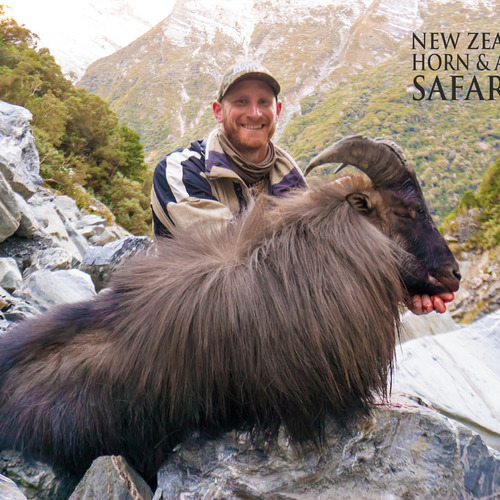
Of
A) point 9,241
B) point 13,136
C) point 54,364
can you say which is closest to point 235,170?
point 54,364

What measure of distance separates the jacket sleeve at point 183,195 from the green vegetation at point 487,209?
9.98m

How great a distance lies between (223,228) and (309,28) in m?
180

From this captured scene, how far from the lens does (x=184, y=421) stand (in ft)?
7.89

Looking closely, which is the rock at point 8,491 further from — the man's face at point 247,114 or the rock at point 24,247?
the rock at point 24,247

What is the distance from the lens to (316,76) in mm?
130750

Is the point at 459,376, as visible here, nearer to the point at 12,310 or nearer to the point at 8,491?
the point at 8,491

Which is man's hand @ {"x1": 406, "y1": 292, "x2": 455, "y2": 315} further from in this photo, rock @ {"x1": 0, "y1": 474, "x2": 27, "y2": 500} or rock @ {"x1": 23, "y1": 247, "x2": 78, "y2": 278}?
rock @ {"x1": 23, "y1": 247, "x2": 78, "y2": 278}

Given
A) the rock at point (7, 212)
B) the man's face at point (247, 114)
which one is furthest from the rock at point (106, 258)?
the man's face at point (247, 114)

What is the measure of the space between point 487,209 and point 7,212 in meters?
11.3

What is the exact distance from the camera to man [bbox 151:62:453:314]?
370 cm

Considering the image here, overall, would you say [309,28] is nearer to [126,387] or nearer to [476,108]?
[476,108]

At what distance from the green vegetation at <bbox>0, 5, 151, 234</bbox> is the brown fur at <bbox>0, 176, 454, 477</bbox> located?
934cm

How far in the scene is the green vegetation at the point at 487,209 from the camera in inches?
457

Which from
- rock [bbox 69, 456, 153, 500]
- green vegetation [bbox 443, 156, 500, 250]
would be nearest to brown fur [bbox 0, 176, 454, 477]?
rock [bbox 69, 456, 153, 500]
